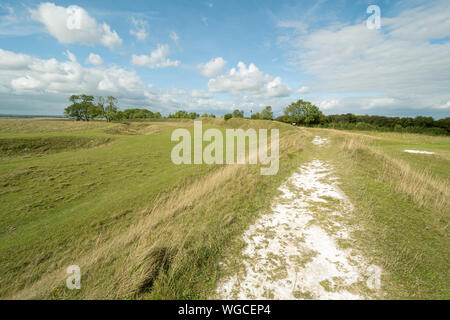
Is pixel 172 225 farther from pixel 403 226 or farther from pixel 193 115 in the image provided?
pixel 193 115

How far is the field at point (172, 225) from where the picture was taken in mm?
3445

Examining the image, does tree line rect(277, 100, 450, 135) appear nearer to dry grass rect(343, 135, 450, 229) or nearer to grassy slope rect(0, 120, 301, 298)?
dry grass rect(343, 135, 450, 229)

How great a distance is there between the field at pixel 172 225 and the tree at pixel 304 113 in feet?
185

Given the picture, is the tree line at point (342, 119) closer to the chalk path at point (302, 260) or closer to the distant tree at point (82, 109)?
the chalk path at point (302, 260)

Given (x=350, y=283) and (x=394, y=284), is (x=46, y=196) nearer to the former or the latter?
(x=350, y=283)

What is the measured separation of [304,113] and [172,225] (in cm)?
7309

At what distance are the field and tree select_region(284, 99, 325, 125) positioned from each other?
56.4 metres

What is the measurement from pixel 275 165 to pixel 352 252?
8.38 meters

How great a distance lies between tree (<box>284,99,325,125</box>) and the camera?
64.6m

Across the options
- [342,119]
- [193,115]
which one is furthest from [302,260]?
[193,115]

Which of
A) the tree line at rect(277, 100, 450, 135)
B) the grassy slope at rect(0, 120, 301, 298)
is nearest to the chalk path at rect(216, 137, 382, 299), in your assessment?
the grassy slope at rect(0, 120, 301, 298)

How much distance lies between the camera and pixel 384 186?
292 inches

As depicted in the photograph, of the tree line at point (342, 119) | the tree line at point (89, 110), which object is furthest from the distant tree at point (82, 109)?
the tree line at point (342, 119)
